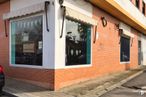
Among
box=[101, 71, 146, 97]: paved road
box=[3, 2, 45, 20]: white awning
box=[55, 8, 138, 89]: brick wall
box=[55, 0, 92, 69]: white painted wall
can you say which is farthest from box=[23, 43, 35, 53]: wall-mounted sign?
box=[101, 71, 146, 97]: paved road

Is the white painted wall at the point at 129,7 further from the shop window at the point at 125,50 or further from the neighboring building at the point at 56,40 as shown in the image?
the shop window at the point at 125,50

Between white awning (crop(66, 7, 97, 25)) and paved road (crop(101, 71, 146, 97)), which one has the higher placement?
white awning (crop(66, 7, 97, 25))

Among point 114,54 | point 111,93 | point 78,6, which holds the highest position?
point 78,6

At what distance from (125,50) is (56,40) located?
1209cm

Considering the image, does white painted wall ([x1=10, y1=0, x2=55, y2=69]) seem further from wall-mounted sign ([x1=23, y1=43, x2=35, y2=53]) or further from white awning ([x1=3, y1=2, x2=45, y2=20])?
wall-mounted sign ([x1=23, y1=43, x2=35, y2=53])

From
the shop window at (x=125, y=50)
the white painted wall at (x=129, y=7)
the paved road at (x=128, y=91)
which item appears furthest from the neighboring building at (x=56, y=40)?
the shop window at (x=125, y=50)

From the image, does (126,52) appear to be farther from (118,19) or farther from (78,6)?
(78,6)

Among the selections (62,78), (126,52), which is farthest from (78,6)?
(126,52)

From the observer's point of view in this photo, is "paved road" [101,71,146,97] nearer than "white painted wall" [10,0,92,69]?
Yes

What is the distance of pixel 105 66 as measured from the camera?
55.1ft

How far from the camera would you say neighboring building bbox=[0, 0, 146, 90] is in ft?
37.3

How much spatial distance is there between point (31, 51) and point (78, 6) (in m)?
2.78

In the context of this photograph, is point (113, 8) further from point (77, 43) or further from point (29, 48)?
point (29, 48)

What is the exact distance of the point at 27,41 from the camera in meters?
12.9
